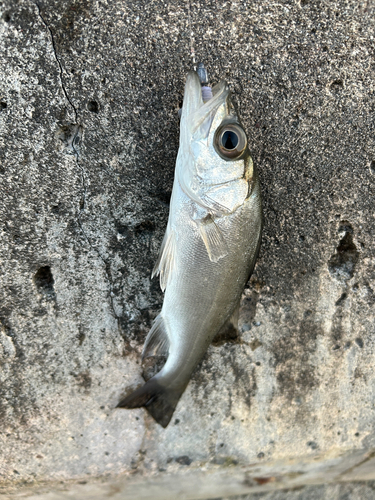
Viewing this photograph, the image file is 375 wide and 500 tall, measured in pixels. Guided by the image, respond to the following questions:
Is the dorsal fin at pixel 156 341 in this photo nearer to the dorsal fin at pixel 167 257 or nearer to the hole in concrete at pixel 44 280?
the dorsal fin at pixel 167 257

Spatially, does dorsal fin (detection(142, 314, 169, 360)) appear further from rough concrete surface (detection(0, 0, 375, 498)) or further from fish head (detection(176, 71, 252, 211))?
fish head (detection(176, 71, 252, 211))

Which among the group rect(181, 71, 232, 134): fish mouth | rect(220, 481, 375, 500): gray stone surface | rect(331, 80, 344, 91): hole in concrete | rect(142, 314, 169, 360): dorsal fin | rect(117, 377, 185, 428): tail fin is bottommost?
rect(220, 481, 375, 500): gray stone surface

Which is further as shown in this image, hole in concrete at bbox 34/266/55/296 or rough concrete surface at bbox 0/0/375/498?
hole in concrete at bbox 34/266/55/296

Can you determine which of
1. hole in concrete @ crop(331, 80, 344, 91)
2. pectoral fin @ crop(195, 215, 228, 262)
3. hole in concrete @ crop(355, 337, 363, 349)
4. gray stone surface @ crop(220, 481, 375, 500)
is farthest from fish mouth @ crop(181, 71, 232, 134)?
gray stone surface @ crop(220, 481, 375, 500)

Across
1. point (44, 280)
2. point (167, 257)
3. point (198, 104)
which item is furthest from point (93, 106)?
point (44, 280)

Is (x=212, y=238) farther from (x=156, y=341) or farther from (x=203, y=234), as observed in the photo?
(x=156, y=341)

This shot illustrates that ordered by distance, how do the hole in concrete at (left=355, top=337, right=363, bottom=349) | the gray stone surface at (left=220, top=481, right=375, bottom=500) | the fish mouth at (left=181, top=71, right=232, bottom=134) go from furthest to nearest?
the gray stone surface at (left=220, top=481, right=375, bottom=500)
the hole in concrete at (left=355, top=337, right=363, bottom=349)
the fish mouth at (left=181, top=71, right=232, bottom=134)

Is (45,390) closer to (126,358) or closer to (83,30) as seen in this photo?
(126,358)
